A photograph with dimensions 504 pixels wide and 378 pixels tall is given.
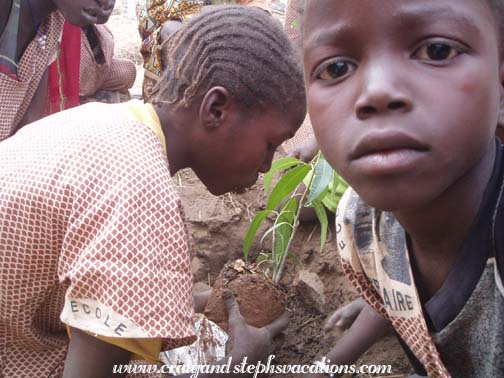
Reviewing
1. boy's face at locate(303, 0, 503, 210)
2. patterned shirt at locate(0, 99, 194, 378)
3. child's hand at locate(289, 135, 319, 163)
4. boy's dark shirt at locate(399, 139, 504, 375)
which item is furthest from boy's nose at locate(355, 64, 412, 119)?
child's hand at locate(289, 135, 319, 163)

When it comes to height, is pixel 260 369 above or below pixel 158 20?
below

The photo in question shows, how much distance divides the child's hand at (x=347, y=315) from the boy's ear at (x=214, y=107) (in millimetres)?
694

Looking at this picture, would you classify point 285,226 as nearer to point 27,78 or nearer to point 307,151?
point 307,151

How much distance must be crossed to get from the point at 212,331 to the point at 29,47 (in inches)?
60.6

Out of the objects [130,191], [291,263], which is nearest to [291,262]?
[291,263]

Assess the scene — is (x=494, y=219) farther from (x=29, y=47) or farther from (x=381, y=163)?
(x=29, y=47)

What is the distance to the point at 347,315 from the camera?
1.70m

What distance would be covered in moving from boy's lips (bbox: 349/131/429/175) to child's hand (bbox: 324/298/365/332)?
999 millimetres

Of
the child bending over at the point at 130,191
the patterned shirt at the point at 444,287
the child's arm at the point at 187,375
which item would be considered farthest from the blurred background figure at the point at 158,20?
the patterned shirt at the point at 444,287

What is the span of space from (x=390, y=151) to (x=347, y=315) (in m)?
1.07

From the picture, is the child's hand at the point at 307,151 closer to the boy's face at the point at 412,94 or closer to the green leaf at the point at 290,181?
the green leaf at the point at 290,181

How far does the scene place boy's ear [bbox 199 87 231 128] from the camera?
1.38 meters

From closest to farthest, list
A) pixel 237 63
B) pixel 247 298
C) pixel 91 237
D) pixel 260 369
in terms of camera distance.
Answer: pixel 91 237, pixel 237 63, pixel 260 369, pixel 247 298

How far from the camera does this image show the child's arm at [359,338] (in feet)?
5.06
